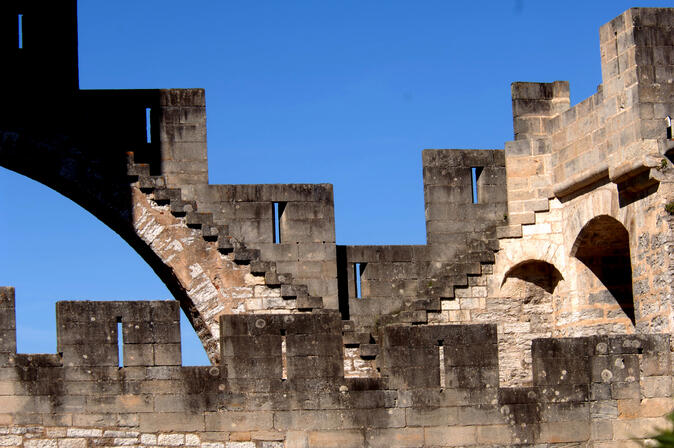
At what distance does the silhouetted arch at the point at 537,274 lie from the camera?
2264 cm

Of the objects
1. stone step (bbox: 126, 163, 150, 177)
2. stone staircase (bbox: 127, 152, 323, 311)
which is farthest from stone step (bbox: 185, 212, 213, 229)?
stone step (bbox: 126, 163, 150, 177)

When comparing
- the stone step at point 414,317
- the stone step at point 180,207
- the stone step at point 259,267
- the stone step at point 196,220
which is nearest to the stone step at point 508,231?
the stone step at point 414,317

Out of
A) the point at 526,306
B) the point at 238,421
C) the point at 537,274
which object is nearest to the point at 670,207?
the point at 537,274

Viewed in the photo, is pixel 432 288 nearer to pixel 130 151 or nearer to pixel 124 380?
pixel 130 151

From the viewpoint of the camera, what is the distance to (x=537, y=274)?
74.5 ft

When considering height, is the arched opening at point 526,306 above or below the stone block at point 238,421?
above

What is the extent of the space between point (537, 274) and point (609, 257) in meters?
1.20

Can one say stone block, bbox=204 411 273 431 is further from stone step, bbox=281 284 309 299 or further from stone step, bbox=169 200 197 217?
stone step, bbox=169 200 197 217

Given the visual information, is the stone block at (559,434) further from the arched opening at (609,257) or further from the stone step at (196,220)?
the stone step at (196,220)

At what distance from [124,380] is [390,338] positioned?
99.2 inches

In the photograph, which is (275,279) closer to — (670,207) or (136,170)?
(136,170)

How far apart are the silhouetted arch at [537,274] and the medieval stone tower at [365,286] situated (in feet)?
0.09

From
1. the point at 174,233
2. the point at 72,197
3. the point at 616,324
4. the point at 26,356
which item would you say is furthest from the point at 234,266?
the point at 26,356

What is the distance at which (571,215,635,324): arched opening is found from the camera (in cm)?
2161
